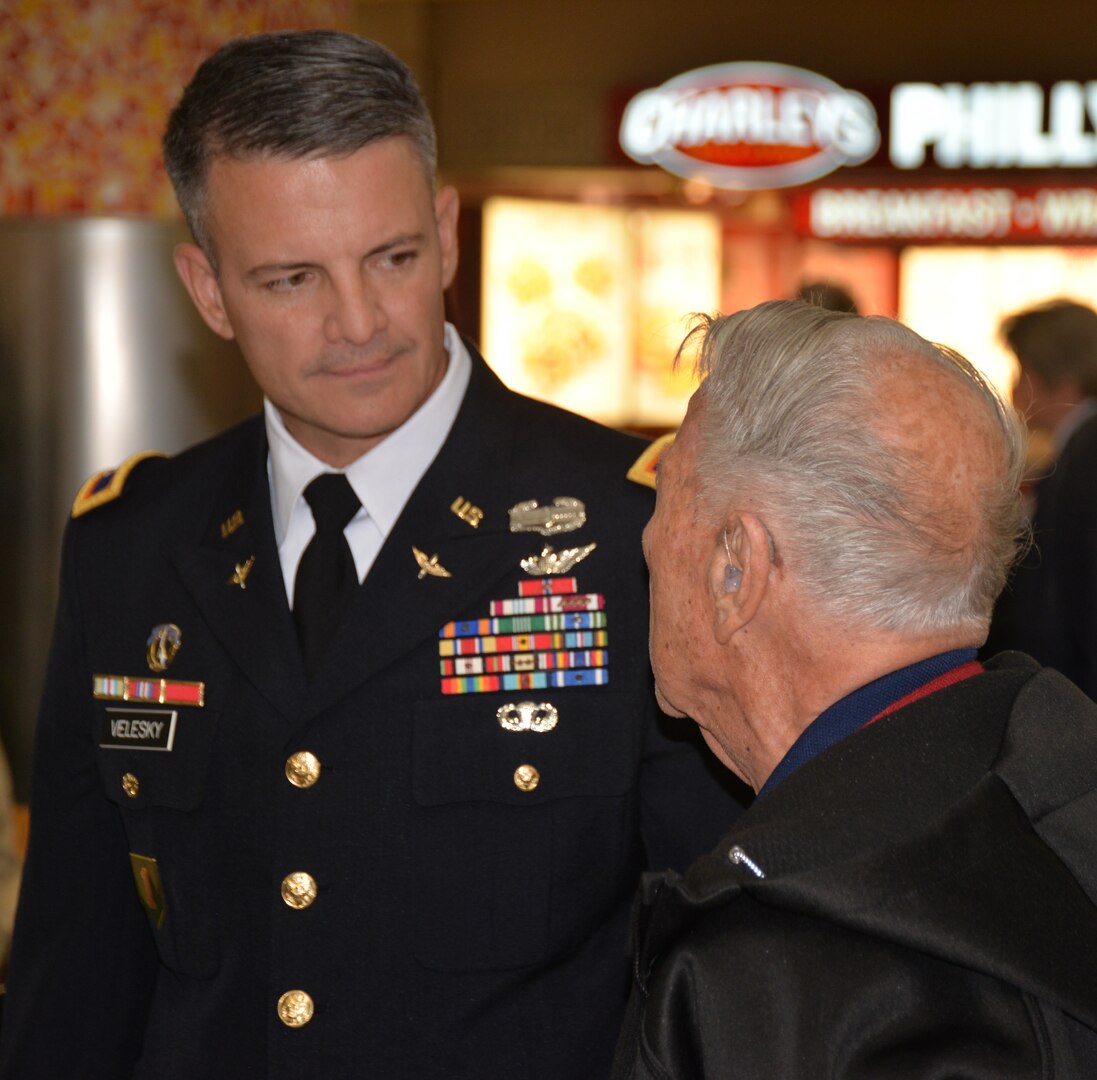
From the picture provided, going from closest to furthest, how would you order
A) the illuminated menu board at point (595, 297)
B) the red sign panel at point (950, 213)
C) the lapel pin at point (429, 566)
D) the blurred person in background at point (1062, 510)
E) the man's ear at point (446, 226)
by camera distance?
1. the lapel pin at point (429, 566)
2. the man's ear at point (446, 226)
3. the blurred person in background at point (1062, 510)
4. the red sign panel at point (950, 213)
5. the illuminated menu board at point (595, 297)

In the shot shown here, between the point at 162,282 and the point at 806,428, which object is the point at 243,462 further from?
the point at 162,282

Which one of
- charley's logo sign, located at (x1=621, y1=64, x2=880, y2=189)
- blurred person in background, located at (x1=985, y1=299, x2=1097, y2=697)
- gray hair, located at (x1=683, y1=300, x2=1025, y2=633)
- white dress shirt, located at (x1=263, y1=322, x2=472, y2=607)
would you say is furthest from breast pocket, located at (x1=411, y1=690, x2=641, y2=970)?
charley's logo sign, located at (x1=621, y1=64, x2=880, y2=189)

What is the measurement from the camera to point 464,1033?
1.47 m

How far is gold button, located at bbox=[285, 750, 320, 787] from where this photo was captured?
150 centimetres

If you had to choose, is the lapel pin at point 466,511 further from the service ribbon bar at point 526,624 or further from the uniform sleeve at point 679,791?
the uniform sleeve at point 679,791

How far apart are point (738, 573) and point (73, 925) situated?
0.93 meters

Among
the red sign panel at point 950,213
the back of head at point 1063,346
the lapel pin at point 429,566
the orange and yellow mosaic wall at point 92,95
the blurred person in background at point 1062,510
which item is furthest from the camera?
the red sign panel at point 950,213

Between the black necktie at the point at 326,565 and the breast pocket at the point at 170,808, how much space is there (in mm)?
154

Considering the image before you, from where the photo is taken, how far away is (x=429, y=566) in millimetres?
1575

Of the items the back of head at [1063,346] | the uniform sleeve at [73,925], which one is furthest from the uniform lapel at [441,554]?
the back of head at [1063,346]

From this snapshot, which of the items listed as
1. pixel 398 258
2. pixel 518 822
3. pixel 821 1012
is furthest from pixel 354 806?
pixel 821 1012

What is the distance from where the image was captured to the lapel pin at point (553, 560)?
1.60 m

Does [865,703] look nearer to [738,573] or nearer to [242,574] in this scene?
[738,573]

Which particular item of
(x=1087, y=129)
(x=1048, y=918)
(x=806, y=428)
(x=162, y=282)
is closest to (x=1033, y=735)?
(x=1048, y=918)
